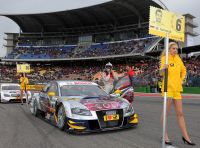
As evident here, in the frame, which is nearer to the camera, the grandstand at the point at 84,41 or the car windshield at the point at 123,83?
the car windshield at the point at 123,83

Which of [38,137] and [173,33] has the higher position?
[173,33]

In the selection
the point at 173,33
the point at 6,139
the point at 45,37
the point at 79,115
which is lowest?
the point at 6,139

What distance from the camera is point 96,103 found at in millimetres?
7473

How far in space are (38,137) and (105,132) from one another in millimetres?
1510

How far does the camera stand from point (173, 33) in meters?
6.10

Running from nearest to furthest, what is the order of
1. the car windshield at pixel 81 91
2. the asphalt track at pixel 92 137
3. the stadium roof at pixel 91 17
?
the asphalt track at pixel 92 137 → the car windshield at pixel 81 91 → the stadium roof at pixel 91 17

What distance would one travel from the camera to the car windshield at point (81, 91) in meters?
8.65

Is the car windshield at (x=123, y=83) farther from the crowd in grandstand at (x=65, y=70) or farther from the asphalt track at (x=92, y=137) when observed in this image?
the crowd in grandstand at (x=65, y=70)

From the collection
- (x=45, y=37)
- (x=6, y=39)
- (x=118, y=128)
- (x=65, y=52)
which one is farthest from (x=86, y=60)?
(x=118, y=128)

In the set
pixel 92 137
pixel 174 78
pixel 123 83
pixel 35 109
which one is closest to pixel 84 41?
pixel 35 109

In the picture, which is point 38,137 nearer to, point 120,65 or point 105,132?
point 105,132

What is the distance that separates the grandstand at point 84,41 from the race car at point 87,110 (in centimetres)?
3489

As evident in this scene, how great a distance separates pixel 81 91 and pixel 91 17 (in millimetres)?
51284

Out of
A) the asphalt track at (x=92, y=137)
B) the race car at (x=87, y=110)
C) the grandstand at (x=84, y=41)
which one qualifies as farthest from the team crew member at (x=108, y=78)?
the grandstand at (x=84, y=41)
